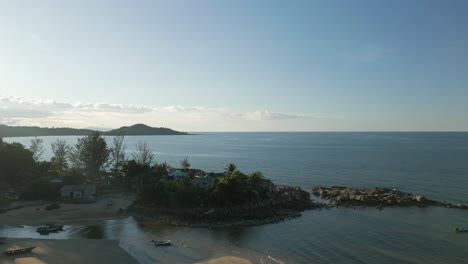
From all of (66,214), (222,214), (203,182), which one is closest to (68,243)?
(66,214)

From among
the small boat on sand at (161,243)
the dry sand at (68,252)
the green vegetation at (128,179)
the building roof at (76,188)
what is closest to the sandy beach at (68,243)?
the dry sand at (68,252)

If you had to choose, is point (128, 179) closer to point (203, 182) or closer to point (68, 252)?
point (203, 182)

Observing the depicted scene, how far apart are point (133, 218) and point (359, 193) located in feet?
129

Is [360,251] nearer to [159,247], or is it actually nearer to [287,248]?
[287,248]

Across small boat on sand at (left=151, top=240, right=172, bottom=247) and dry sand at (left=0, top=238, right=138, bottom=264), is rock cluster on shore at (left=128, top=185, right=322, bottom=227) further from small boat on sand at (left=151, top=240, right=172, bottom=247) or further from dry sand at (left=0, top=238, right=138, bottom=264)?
dry sand at (left=0, top=238, right=138, bottom=264)

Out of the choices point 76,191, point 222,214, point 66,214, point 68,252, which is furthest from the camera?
point 76,191

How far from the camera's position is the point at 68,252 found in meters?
30.3

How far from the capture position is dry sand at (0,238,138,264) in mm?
28438

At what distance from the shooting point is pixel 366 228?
40.3 meters

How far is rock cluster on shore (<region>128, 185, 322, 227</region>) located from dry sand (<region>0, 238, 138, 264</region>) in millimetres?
10038

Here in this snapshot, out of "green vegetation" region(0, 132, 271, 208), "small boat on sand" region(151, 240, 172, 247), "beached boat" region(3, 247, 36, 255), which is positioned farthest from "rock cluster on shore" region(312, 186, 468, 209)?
"beached boat" region(3, 247, 36, 255)

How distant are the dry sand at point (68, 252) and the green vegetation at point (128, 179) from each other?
45.3 feet

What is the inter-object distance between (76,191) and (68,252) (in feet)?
83.1

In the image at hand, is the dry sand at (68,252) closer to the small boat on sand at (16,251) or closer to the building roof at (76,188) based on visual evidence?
the small boat on sand at (16,251)
